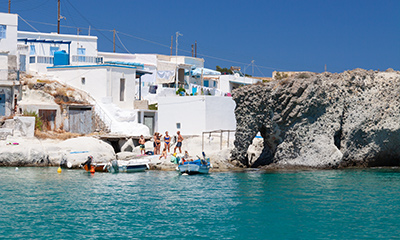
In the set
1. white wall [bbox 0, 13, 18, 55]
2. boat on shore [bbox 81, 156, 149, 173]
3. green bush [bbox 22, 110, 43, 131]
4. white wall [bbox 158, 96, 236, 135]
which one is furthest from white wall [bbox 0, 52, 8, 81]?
boat on shore [bbox 81, 156, 149, 173]

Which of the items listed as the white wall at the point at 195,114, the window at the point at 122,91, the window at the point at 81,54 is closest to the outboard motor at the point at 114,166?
the white wall at the point at 195,114

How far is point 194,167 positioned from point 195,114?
14072mm

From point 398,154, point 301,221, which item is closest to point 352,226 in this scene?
point 301,221

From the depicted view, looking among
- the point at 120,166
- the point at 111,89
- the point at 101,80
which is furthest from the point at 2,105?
the point at 120,166

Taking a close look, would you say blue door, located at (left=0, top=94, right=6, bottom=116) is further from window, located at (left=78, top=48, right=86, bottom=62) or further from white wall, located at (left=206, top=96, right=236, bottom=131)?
white wall, located at (left=206, top=96, right=236, bottom=131)

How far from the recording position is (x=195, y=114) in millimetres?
46375

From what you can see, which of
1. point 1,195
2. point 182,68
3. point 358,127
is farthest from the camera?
point 182,68

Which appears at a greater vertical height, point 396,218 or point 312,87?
point 312,87

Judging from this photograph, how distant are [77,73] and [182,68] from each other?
1727 cm

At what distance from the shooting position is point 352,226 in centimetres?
1919

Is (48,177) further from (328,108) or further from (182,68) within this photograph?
(182,68)

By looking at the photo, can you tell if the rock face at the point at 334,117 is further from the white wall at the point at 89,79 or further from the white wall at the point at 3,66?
the white wall at the point at 3,66

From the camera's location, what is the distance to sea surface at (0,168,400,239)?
1848cm

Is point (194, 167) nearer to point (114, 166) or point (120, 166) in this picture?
point (120, 166)
